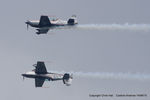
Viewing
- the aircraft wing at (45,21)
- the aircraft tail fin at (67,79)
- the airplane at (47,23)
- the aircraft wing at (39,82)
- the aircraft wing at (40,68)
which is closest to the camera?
the airplane at (47,23)

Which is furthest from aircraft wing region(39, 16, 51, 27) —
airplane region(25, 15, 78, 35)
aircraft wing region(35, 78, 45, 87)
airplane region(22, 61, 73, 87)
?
aircraft wing region(35, 78, 45, 87)

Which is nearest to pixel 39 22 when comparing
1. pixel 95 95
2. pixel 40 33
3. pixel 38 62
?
pixel 40 33

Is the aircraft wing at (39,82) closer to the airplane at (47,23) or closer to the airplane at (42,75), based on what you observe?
the airplane at (42,75)

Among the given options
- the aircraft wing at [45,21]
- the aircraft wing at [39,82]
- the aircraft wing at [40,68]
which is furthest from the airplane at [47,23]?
the aircraft wing at [39,82]

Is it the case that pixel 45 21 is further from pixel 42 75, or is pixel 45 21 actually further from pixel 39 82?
pixel 39 82

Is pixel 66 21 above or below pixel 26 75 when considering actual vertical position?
above

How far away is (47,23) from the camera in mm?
134500

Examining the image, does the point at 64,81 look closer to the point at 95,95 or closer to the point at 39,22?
the point at 39,22

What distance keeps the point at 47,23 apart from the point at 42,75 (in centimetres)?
1372

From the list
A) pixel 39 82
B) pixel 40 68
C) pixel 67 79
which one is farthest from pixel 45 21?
pixel 39 82

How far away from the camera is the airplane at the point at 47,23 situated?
13045 cm

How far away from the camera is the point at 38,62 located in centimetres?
14425

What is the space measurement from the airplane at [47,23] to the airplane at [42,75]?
10509 millimetres

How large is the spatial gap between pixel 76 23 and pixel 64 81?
13.8 metres
